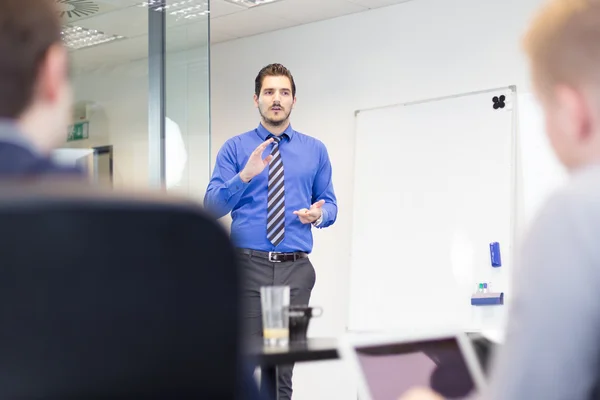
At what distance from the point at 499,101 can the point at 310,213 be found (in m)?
1.90

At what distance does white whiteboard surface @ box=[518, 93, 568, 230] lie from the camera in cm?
522

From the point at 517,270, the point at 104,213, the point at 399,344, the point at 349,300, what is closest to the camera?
the point at 104,213

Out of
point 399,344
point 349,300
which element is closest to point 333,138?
point 349,300

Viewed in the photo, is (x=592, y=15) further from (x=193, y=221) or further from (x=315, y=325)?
(x=315, y=325)

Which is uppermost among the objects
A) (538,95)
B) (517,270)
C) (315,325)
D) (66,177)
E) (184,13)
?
(184,13)

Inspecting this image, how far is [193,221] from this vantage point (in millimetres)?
861

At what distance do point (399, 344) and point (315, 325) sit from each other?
5.11 meters

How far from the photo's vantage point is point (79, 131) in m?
4.23

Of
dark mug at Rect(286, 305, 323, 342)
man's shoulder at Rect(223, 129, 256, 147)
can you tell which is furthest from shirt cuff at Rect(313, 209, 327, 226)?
dark mug at Rect(286, 305, 323, 342)

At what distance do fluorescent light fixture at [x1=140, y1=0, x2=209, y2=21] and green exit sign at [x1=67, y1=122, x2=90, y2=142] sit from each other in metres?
0.70

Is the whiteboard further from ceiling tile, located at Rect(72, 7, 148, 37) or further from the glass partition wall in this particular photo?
ceiling tile, located at Rect(72, 7, 148, 37)

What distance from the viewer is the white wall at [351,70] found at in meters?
5.62

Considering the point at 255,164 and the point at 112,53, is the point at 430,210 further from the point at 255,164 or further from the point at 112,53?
the point at 112,53

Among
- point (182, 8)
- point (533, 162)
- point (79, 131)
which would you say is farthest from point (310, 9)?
point (79, 131)
